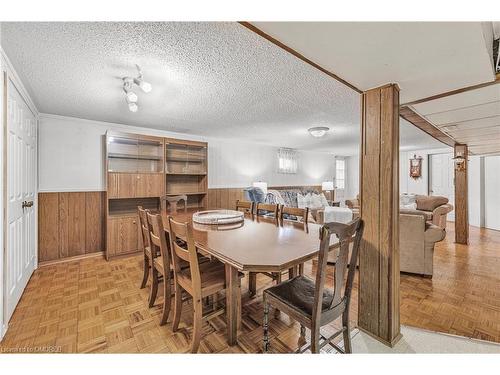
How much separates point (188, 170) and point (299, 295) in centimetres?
332

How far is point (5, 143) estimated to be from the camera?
165 cm

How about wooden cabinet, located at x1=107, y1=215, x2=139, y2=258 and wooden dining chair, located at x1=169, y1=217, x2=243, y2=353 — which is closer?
wooden dining chair, located at x1=169, y1=217, x2=243, y2=353

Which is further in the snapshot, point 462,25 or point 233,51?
point 233,51

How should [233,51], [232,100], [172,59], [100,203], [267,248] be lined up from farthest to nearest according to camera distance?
[100,203], [232,100], [172,59], [233,51], [267,248]

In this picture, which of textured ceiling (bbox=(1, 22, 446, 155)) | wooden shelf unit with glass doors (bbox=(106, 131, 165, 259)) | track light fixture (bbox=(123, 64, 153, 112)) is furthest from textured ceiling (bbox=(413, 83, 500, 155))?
wooden shelf unit with glass doors (bbox=(106, 131, 165, 259))

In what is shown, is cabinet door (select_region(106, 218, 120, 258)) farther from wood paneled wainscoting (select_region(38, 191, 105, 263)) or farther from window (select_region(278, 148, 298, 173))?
window (select_region(278, 148, 298, 173))

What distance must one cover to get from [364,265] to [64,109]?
375 centimetres

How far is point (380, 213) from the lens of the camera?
1519 mm

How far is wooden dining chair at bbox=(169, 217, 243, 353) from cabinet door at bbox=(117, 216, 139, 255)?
2090mm

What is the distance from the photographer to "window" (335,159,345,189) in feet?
25.5

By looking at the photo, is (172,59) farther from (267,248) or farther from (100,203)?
(100,203)

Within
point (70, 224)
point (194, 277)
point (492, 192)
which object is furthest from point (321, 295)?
point (492, 192)

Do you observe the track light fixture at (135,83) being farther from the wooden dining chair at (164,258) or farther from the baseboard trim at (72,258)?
the baseboard trim at (72,258)
